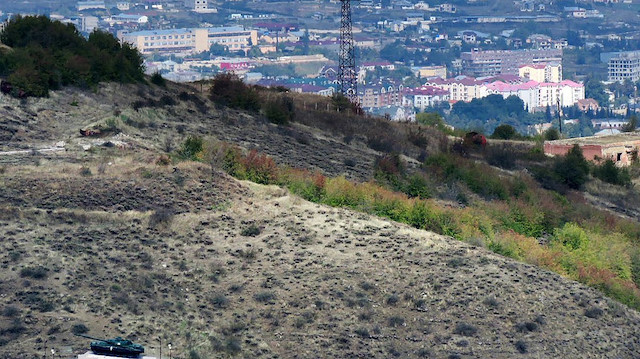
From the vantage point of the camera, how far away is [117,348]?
97.7 ft

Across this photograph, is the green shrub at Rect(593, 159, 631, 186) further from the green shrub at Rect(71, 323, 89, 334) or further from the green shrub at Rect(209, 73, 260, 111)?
the green shrub at Rect(71, 323, 89, 334)

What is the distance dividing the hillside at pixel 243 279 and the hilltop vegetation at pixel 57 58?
4.97 m

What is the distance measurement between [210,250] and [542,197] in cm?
1900

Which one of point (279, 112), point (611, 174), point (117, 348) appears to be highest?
point (279, 112)

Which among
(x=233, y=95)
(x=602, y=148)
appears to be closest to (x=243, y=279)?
(x=233, y=95)

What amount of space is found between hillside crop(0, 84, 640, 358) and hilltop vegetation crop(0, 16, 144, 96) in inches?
196

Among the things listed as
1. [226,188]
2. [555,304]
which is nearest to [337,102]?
[226,188]

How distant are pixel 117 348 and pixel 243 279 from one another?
5.73m

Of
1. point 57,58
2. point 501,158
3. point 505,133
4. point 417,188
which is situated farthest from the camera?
point 505,133

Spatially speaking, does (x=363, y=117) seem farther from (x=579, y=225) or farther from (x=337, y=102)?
(x=579, y=225)

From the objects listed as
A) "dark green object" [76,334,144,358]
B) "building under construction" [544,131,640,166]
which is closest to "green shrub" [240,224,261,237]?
"dark green object" [76,334,144,358]

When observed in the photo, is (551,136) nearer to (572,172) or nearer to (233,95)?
(572,172)

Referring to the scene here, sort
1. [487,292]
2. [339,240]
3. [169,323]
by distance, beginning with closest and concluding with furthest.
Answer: [169,323]
[487,292]
[339,240]

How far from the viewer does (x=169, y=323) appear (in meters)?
32.5
